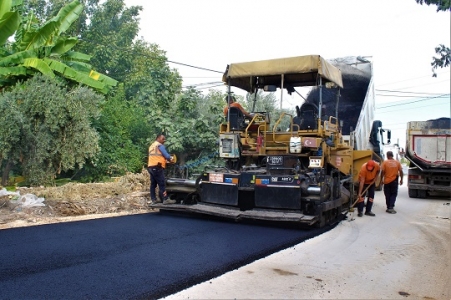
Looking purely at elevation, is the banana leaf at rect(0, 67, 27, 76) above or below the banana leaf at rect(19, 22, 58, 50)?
below

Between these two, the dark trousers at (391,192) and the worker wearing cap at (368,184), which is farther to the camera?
the dark trousers at (391,192)

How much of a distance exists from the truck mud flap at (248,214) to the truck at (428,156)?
7162 millimetres

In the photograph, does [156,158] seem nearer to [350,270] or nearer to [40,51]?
[350,270]

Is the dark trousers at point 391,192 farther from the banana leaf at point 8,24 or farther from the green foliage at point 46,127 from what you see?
the banana leaf at point 8,24

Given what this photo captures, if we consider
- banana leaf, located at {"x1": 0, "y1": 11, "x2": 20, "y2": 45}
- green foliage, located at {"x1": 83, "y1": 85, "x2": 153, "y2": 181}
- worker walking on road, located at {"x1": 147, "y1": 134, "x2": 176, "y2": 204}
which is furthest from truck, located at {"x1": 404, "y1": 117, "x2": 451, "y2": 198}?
banana leaf, located at {"x1": 0, "y1": 11, "x2": 20, "y2": 45}

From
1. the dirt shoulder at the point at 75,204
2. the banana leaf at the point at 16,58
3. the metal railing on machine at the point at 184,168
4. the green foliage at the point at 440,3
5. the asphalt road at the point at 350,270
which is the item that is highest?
the banana leaf at the point at 16,58

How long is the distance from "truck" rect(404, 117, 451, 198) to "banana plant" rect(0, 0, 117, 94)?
8559 millimetres

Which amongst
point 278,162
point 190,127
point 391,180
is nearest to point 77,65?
point 190,127

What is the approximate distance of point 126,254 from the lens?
405 cm

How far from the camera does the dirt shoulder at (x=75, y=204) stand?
232 inches

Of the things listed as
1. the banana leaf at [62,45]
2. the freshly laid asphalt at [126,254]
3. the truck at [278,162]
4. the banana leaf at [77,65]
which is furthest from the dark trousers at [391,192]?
the banana leaf at [62,45]

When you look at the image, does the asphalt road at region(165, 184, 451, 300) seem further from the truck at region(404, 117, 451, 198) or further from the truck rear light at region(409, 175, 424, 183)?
the truck rear light at region(409, 175, 424, 183)

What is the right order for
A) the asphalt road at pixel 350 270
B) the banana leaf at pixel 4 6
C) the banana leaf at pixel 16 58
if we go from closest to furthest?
the asphalt road at pixel 350 270
the banana leaf at pixel 4 6
the banana leaf at pixel 16 58

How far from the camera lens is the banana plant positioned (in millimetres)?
9781
